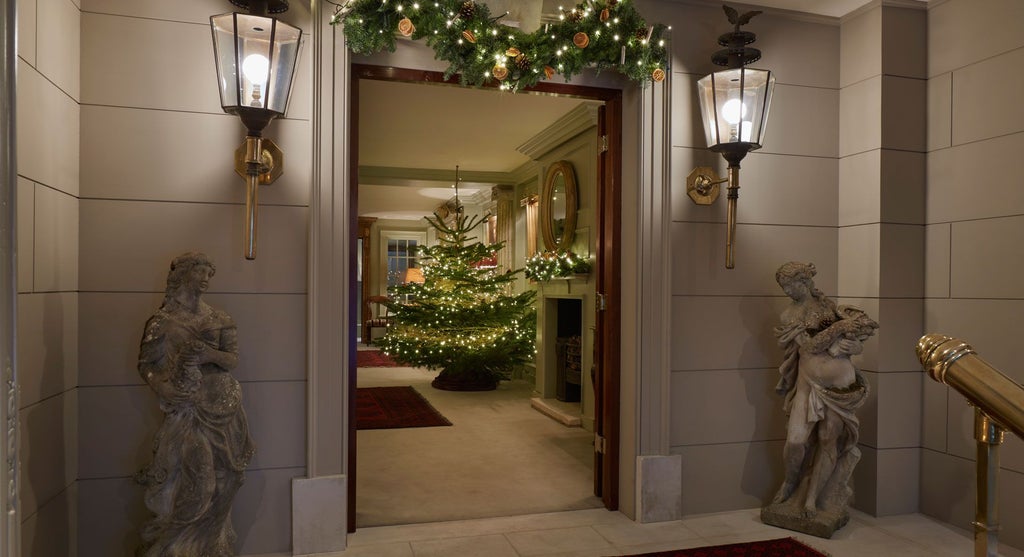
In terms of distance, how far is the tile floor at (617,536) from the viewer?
2.96 meters

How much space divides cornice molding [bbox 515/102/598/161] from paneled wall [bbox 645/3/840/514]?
5.82 ft

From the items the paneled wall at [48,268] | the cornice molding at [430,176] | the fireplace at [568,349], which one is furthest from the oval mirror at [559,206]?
the paneled wall at [48,268]

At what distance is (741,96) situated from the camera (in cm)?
305

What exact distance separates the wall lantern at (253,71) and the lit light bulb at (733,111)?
1.92 m

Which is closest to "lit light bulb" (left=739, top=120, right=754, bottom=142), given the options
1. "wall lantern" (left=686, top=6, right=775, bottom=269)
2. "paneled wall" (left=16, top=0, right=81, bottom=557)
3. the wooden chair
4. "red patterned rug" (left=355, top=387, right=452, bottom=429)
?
"wall lantern" (left=686, top=6, right=775, bottom=269)

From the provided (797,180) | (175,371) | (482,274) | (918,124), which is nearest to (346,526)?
(175,371)

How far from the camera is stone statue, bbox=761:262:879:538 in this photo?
3.10 m

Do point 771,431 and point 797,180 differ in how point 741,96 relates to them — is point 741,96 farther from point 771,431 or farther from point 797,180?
point 771,431

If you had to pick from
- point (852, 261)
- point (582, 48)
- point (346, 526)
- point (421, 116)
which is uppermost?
point (421, 116)

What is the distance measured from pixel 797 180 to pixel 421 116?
3695 millimetres

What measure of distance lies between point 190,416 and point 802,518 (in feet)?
9.13

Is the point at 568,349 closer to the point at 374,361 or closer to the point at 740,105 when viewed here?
the point at 740,105

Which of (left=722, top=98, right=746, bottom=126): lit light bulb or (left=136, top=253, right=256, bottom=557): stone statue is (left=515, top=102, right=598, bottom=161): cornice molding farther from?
(left=136, top=253, right=256, bottom=557): stone statue

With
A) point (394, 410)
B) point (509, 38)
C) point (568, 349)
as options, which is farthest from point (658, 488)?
point (394, 410)
